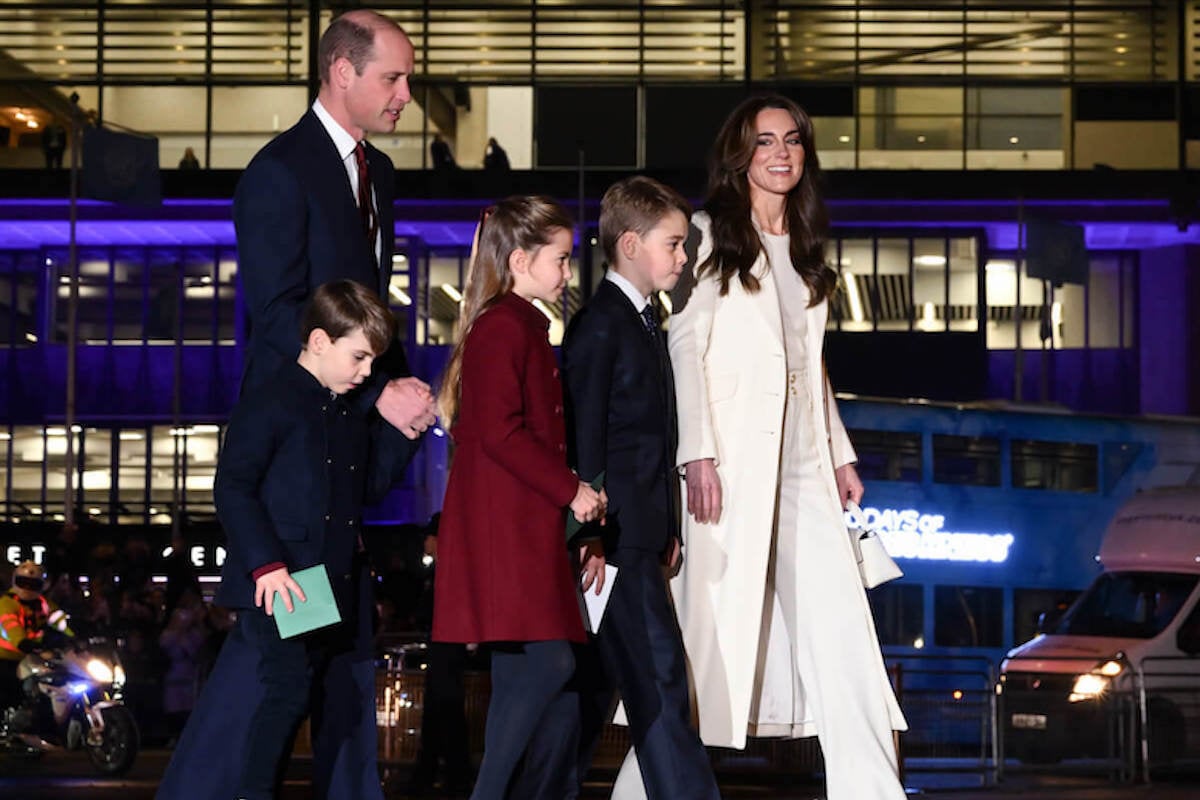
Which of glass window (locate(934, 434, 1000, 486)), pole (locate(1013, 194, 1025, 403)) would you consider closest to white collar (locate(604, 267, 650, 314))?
glass window (locate(934, 434, 1000, 486))

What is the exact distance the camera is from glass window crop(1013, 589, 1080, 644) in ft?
83.2

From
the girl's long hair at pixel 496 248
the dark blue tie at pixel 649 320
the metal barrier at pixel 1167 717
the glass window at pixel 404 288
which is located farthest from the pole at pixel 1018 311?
the girl's long hair at pixel 496 248

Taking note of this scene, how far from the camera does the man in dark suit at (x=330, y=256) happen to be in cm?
569

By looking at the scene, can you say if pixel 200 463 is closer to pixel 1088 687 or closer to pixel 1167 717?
pixel 1088 687

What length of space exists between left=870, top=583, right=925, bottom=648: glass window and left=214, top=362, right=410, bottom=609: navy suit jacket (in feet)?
63.5

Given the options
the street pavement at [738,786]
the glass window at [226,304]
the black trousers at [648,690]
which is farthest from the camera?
the glass window at [226,304]

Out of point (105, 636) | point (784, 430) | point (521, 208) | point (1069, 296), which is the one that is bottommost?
point (105, 636)

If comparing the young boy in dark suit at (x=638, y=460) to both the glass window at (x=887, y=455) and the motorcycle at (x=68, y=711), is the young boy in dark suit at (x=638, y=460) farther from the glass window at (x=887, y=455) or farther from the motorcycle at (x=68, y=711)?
the glass window at (x=887, y=455)

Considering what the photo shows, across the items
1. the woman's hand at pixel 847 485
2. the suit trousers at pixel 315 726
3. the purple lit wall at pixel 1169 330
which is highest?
the purple lit wall at pixel 1169 330

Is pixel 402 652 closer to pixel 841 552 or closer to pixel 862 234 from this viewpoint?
pixel 841 552

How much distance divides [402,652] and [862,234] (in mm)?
31536

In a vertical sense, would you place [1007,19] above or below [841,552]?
above

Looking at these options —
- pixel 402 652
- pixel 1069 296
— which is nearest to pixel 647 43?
pixel 1069 296

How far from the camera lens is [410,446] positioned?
235 inches
